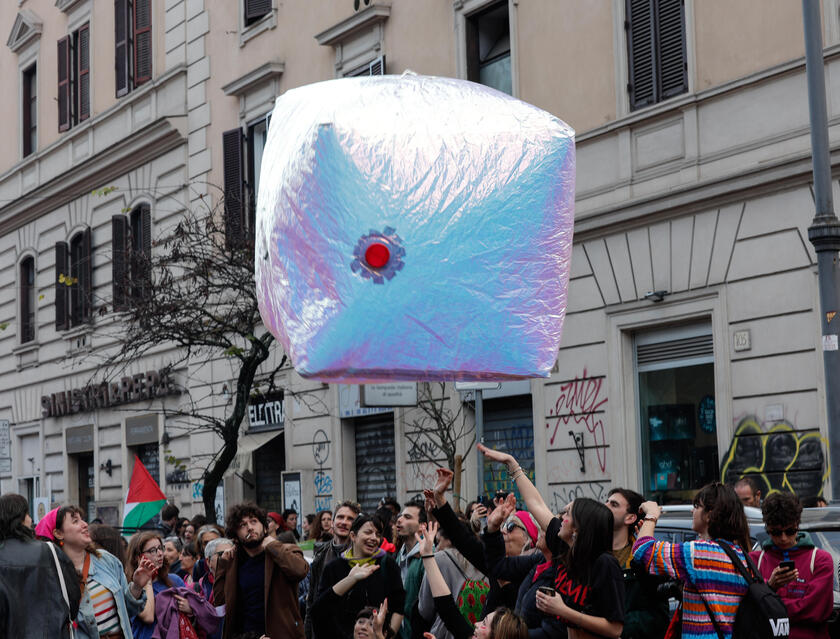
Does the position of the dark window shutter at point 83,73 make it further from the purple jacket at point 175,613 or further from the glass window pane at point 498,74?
the purple jacket at point 175,613

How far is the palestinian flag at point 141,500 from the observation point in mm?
18188

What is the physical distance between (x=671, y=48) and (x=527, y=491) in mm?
9586

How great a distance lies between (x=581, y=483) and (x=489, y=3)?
6.37m

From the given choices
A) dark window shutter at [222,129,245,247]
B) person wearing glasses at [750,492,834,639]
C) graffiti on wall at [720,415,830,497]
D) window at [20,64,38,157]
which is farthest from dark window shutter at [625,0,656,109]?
window at [20,64,38,157]

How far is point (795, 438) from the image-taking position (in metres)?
13.7

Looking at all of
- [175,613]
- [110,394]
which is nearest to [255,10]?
[110,394]

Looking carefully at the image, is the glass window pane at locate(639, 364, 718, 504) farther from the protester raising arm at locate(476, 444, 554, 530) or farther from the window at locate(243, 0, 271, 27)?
the window at locate(243, 0, 271, 27)

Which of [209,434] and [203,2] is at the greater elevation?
[203,2]

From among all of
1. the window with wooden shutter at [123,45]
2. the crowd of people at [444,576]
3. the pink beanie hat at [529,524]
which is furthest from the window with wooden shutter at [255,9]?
the pink beanie hat at [529,524]

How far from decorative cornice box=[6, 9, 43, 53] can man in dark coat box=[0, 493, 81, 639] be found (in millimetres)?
27057

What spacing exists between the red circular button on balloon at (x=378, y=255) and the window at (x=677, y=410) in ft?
33.7

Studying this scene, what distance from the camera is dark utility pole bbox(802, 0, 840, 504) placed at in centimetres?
1069

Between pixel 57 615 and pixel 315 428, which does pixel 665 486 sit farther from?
pixel 57 615

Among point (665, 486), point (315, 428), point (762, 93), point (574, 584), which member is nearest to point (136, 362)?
point (315, 428)
